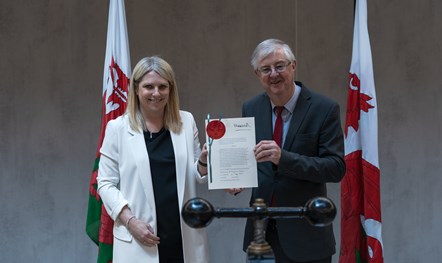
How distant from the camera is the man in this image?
217 cm

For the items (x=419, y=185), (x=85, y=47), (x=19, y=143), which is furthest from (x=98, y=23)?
(x=419, y=185)

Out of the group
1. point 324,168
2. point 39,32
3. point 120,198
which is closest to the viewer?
point 324,168

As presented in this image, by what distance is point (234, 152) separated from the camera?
6.81 feet

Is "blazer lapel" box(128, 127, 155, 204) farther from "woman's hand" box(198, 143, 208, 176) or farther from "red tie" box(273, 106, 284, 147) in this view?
"red tie" box(273, 106, 284, 147)

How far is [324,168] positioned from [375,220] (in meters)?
1.28

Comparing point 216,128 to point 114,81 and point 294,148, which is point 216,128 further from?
point 114,81

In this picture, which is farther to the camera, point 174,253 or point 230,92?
point 230,92

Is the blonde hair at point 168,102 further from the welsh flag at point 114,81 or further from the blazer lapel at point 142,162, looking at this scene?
the welsh flag at point 114,81

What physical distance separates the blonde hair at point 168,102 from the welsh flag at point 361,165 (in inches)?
51.7

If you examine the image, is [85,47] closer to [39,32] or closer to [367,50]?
[39,32]

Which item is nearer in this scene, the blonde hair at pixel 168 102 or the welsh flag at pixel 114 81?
the blonde hair at pixel 168 102

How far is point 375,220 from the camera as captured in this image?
325 centimetres

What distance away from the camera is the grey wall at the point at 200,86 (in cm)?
452

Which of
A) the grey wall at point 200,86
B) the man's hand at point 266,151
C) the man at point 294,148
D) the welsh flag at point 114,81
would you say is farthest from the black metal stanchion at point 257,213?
the grey wall at point 200,86
